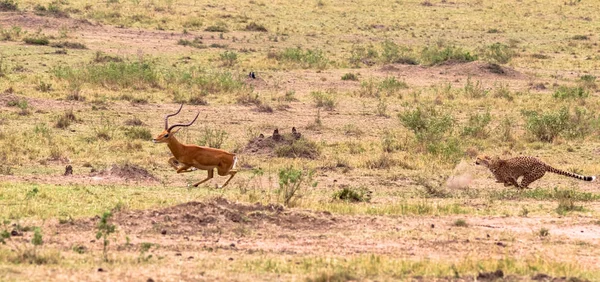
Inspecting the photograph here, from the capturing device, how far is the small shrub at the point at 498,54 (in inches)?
1320

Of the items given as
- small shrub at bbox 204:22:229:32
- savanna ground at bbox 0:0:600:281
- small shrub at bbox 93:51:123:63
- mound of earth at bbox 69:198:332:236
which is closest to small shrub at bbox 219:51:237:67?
savanna ground at bbox 0:0:600:281

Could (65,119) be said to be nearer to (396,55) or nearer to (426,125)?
(426,125)

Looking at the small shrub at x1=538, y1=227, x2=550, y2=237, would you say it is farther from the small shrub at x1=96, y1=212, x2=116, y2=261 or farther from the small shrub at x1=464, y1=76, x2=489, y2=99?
the small shrub at x1=464, y1=76, x2=489, y2=99

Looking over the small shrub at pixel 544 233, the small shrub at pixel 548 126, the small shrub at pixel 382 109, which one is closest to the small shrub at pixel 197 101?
the small shrub at pixel 382 109

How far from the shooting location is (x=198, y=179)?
15078 millimetres

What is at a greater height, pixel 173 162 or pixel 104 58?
pixel 173 162

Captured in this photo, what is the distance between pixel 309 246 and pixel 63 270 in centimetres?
244

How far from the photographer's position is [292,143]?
17.7m

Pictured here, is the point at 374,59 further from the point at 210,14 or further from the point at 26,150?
the point at 26,150

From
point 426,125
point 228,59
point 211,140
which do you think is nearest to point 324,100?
point 426,125

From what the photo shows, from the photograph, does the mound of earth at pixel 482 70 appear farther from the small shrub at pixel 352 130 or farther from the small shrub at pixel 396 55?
the small shrub at pixel 352 130

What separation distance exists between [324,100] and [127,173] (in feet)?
32.8

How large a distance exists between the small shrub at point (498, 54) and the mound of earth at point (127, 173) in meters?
20.5

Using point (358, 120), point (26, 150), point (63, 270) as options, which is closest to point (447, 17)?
point (358, 120)
